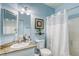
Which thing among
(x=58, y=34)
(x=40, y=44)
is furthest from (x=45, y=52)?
(x=58, y=34)

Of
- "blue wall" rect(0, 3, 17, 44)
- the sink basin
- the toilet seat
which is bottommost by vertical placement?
the toilet seat

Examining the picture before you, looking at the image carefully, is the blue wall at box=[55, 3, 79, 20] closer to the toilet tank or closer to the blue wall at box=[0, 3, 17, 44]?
the toilet tank

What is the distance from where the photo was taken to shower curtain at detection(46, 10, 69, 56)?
1450 millimetres

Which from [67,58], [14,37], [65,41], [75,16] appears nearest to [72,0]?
[75,16]

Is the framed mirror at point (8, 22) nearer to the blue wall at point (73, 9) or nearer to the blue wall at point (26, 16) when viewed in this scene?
the blue wall at point (26, 16)

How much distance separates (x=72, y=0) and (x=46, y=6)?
1.19 ft

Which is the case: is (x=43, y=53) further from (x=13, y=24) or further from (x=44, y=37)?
(x=13, y=24)

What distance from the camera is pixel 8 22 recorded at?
1426 millimetres

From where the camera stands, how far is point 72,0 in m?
1.47

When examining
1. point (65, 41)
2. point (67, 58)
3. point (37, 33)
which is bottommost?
point (67, 58)

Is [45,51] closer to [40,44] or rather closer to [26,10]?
[40,44]

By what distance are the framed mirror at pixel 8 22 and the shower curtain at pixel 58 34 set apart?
0.45 metres

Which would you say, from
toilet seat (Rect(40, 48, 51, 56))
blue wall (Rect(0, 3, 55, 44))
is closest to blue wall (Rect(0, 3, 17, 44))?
blue wall (Rect(0, 3, 55, 44))

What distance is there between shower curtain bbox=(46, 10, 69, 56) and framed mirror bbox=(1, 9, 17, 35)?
45cm
